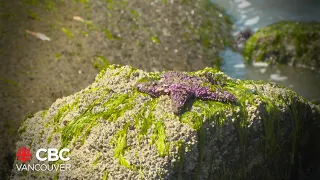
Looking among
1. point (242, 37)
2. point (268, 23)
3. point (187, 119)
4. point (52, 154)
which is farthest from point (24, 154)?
point (268, 23)

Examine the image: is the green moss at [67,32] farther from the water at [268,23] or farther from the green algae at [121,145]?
the green algae at [121,145]

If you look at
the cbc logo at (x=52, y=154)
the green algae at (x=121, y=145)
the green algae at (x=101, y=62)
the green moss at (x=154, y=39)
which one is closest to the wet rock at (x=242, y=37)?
the green moss at (x=154, y=39)

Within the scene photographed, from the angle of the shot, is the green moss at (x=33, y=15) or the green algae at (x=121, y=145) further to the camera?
the green moss at (x=33, y=15)

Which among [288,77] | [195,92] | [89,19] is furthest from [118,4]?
[195,92]

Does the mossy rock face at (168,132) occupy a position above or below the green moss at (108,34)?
Result: below

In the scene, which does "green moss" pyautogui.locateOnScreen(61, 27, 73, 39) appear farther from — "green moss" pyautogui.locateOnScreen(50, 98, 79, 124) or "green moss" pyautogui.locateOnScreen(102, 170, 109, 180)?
"green moss" pyautogui.locateOnScreen(102, 170, 109, 180)

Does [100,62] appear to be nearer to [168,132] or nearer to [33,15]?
[33,15]

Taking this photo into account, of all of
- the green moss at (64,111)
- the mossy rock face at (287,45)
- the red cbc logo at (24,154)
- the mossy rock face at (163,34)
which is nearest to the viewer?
the red cbc logo at (24,154)
